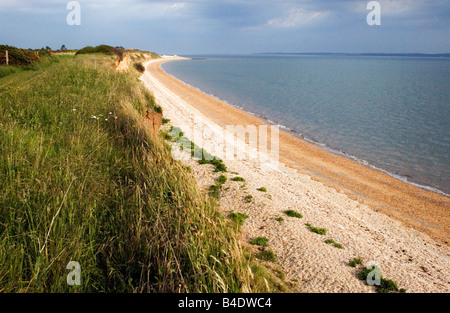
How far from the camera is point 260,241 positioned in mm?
6445

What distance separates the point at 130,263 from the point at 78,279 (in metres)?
0.72

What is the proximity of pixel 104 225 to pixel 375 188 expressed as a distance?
9791mm

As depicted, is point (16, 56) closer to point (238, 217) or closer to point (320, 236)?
point (238, 217)

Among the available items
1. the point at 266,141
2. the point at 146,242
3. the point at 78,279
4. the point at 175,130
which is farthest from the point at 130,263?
the point at 266,141

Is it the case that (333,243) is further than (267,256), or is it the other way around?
(333,243)

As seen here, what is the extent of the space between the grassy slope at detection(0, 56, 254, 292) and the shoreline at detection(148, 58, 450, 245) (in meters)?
6.79

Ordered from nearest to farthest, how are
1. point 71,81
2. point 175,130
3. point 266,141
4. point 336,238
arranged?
1. point 336,238
2. point 71,81
3. point 175,130
4. point 266,141

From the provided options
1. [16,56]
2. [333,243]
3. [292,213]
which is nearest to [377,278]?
[333,243]

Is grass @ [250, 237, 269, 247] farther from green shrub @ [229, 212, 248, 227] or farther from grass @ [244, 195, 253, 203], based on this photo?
grass @ [244, 195, 253, 203]

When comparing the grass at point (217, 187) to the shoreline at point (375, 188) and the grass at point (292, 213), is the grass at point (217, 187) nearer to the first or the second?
the grass at point (292, 213)

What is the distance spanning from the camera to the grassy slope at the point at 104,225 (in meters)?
4.07
